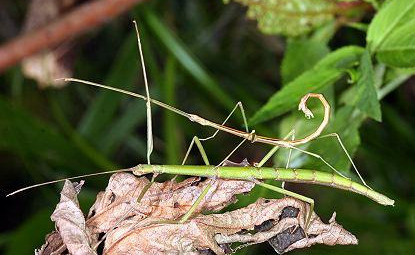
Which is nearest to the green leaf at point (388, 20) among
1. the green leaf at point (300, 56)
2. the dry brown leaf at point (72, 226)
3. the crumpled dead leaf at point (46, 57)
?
the green leaf at point (300, 56)

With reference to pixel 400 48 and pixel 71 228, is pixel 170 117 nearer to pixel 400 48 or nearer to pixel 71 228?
pixel 400 48

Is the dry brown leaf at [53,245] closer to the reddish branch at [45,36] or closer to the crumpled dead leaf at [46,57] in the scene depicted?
the reddish branch at [45,36]

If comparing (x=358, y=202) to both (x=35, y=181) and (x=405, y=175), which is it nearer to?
(x=405, y=175)

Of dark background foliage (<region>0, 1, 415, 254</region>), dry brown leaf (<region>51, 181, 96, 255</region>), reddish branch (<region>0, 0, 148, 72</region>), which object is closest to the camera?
dry brown leaf (<region>51, 181, 96, 255</region>)

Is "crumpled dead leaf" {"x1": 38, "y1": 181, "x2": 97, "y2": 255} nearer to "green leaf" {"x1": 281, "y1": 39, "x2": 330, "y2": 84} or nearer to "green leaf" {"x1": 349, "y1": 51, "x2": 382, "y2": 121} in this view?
"green leaf" {"x1": 349, "y1": 51, "x2": 382, "y2": 121}

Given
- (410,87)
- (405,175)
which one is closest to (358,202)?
(405,175)

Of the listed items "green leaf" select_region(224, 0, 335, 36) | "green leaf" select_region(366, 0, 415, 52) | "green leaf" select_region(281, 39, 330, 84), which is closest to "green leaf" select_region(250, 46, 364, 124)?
"green leaf" select_region(366, 0, 415, 52)
